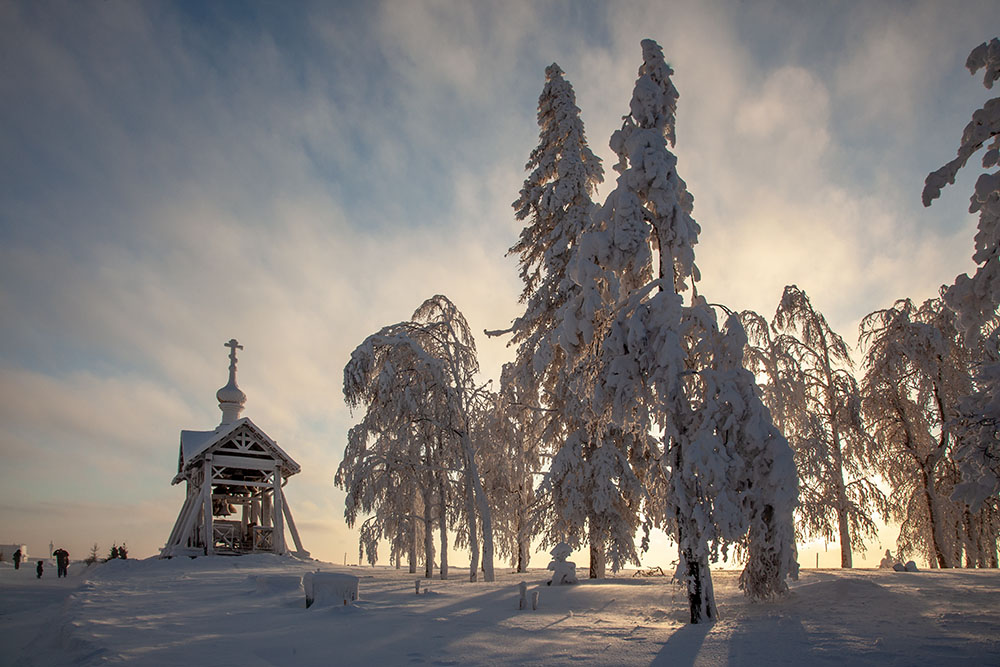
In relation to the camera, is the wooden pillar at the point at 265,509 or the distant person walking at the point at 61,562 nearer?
the distant person walking at the point at 61,562

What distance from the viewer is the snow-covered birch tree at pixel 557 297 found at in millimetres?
17438

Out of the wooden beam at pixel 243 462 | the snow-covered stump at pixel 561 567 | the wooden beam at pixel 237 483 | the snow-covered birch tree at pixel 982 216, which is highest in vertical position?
the snow-covered birch tree at pixel 982 216

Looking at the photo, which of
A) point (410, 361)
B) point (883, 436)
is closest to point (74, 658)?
point (410, 361)

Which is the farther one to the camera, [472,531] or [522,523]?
[522,523]

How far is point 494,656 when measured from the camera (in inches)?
328

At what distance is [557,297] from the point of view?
67.4 ft

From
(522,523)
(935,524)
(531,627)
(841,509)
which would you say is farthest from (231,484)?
(935,524)

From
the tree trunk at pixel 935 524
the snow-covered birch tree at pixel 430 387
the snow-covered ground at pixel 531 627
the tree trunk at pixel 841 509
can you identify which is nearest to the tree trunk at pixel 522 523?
the snow-covered birch tree at pixel 430 387

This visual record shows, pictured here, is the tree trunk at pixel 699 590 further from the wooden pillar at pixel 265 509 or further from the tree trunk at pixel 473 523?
the wooden pillar at pixel 265 509

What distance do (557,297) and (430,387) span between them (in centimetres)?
528

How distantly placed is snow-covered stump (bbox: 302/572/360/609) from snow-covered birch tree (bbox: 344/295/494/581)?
783 cm

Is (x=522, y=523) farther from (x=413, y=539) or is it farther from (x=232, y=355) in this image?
(x=232, y=355)

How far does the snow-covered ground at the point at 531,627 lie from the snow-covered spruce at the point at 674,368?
1482mm

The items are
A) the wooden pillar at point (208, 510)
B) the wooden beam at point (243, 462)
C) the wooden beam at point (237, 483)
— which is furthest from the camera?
the wooden beam at point (243, 462)
